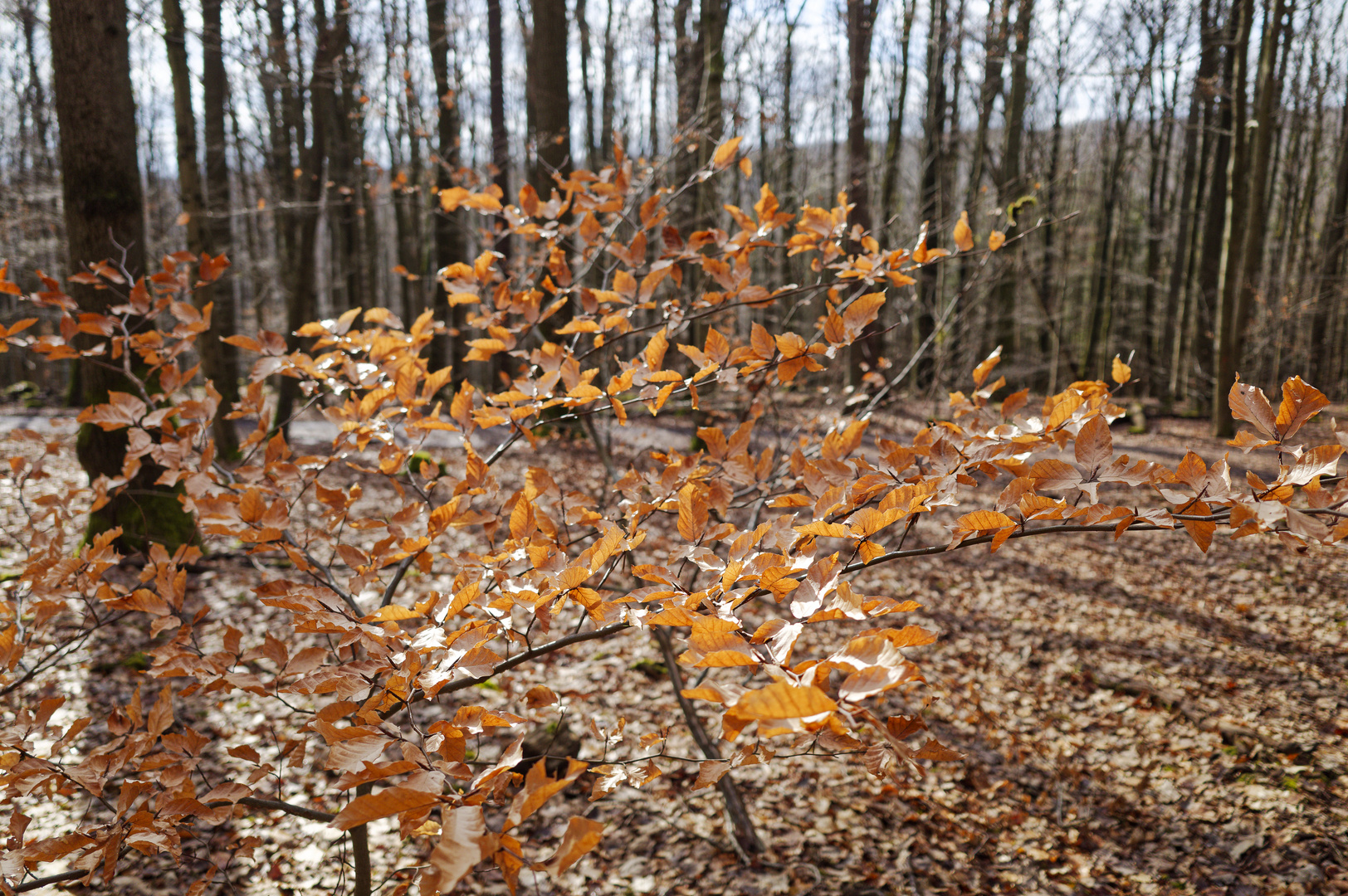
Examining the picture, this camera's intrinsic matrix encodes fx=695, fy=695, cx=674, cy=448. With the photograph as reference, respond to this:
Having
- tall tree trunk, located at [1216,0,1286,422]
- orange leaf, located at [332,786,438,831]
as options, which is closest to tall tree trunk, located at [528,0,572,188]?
orange leaf, located at [332,786,438,831]

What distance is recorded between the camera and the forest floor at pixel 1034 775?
2.69 m

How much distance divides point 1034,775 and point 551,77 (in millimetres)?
7418

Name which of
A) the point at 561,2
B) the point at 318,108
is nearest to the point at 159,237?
the point at 318,108

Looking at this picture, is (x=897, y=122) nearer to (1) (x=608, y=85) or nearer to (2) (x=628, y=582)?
(1) (x=608, y=85)

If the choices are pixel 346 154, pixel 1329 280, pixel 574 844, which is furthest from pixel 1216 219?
pixel 574 844

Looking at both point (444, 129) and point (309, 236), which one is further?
point (444, 129)

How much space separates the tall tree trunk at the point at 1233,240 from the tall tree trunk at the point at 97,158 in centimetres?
1046

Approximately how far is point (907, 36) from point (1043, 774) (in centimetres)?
1378

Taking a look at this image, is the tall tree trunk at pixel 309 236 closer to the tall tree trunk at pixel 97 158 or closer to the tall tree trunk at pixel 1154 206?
the tall tree trunk at pixel 97 158

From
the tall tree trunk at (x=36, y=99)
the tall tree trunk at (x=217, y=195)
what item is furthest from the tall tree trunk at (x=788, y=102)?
the tall tree trunk at (x=36, y=99)

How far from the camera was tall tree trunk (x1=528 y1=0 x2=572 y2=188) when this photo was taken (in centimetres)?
717

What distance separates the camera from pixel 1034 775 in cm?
331

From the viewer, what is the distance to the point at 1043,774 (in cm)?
332

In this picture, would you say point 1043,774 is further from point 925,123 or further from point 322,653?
point 925,123
